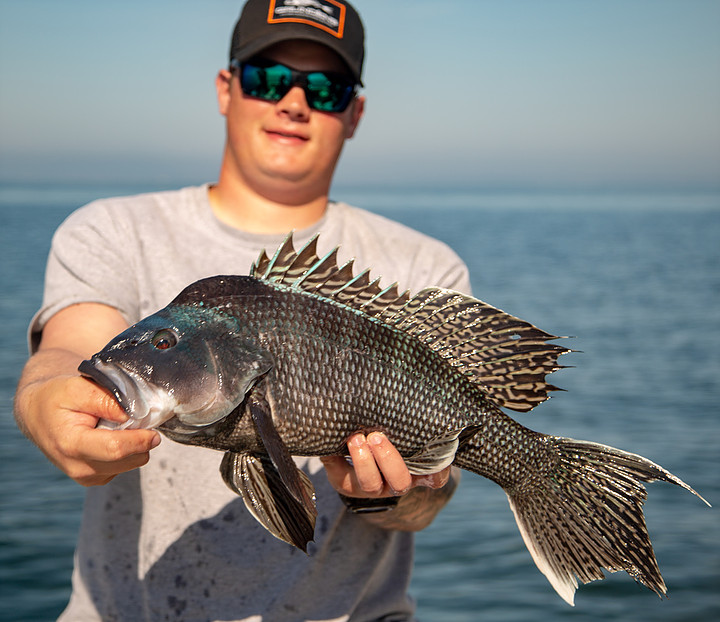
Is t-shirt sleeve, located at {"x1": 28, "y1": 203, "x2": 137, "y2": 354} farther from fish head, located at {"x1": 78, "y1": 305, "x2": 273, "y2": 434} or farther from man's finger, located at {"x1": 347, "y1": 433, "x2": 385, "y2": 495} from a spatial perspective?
man's finger, located at {"x1": 347, "y1": 433, "x2": 385, "y2": 495}

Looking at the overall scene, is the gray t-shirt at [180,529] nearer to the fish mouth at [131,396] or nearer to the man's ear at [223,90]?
the man's ear at [223,90]

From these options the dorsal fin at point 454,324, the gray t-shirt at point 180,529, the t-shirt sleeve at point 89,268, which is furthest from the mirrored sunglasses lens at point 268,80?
the dorsal fin at point 454,324

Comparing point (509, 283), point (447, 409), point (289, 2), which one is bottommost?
point (509, 283)

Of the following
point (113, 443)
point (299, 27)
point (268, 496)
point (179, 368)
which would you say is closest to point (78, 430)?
point (113, 443)

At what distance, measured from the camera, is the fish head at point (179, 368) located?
101 inches

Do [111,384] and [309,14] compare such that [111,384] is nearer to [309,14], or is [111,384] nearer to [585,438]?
[309,14]

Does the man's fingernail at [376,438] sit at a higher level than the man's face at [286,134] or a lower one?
lower

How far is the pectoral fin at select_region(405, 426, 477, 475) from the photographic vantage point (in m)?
3.04

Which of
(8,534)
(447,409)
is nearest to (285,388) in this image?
(447,409)

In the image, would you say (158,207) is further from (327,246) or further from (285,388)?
(285,388)

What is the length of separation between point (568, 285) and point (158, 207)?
2449cm

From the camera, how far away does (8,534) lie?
8898 mm

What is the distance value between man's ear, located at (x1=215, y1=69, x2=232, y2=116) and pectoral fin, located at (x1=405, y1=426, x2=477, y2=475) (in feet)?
8.90

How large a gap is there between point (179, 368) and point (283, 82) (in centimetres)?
233
